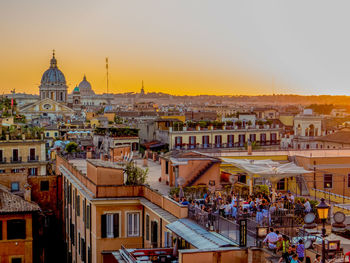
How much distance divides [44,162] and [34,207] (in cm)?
2474

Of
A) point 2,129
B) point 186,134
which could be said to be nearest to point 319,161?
point 186,134

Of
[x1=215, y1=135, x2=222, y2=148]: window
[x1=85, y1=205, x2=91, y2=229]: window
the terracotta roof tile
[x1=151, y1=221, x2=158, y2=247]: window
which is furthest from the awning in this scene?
[x1=215, y1=135, x2=222, y2=148]: window

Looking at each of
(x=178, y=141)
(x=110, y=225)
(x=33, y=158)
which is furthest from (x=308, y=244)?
(x=33, y=158)

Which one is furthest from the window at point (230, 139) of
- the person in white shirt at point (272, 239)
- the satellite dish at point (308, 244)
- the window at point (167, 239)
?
the satellite dish at point (308, 244)

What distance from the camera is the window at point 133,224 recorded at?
726 inches

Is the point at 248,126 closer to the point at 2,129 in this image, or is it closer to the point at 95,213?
the point at 2,129

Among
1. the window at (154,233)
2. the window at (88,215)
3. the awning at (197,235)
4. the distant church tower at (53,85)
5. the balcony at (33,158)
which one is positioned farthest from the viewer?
the distant church tower at (53,85)

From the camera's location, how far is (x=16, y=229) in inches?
1065

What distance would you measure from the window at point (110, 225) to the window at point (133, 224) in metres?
0.39

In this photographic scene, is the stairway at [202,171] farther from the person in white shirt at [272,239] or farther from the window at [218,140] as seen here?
the window at [218,140]

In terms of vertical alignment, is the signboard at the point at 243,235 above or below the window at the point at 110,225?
above

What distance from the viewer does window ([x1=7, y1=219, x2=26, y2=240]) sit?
26.9 meters

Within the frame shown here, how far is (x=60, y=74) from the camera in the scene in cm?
17838

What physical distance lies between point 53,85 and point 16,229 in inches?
6083
